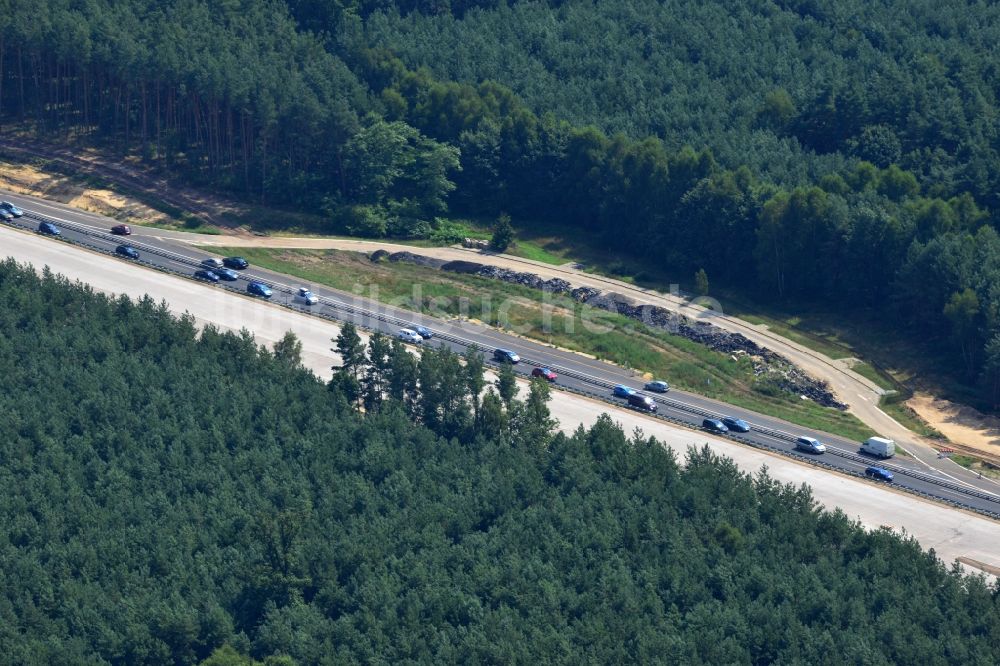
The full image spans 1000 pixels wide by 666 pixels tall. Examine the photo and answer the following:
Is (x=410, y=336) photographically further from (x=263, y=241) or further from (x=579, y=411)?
(x=263, y=241)

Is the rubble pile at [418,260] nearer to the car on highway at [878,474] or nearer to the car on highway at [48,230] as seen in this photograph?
the car on highway at [48,230]

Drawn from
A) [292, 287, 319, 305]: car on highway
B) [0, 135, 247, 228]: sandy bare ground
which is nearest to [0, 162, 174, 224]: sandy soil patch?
[0, 135, 247, 228]: sandy bare ground

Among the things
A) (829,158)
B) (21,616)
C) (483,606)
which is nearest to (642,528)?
(483,606)

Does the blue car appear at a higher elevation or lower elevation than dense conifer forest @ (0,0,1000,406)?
lower

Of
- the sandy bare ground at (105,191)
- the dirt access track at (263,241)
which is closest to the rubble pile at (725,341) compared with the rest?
the dirt access track at (263,241)

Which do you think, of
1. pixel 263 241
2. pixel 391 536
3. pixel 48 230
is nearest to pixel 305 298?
pixel 263 241

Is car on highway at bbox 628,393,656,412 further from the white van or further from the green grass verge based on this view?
the white van

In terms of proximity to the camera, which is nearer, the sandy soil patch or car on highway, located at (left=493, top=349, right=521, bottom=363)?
car on highway, located at (left=493, top=349, right=521, bottom=363)
